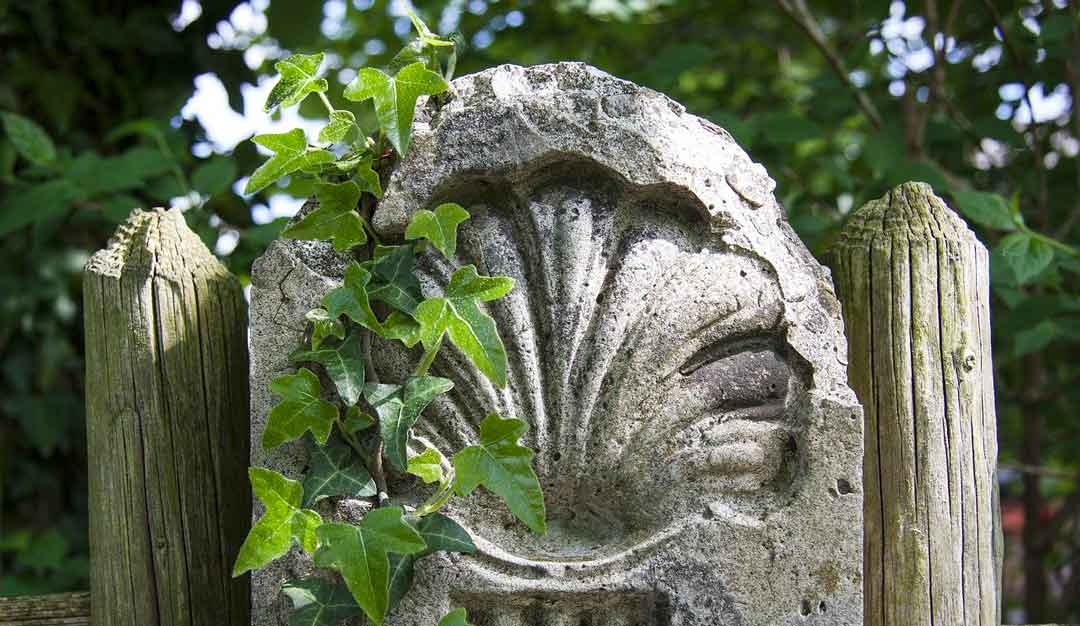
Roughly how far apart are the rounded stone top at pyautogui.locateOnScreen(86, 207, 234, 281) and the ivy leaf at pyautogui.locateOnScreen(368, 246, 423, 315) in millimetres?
411

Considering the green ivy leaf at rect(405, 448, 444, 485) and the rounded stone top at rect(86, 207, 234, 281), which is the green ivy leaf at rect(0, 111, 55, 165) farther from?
the green ivy leaf at rect(405, 448, 444, 485)

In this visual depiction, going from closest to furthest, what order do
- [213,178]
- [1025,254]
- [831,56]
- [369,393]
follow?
[369,393] → [1025,254] → [213,178] → [831,56]

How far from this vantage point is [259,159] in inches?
132

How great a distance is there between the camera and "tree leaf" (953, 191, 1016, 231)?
2529 millimetres

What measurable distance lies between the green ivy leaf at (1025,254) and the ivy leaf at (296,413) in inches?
55.7

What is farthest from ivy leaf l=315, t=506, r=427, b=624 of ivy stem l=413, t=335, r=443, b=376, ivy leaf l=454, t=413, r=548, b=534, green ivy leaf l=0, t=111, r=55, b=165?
green ivy leaf l=0, t=111, r=55, b=165

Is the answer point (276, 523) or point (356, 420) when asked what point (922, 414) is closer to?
point (356, 420)

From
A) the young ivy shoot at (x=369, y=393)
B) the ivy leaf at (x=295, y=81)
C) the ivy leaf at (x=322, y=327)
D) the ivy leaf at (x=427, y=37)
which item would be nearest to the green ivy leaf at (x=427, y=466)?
the young ivy shoot at (x=369, y=393)

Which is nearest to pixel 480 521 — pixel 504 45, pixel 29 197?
pixel 29 197

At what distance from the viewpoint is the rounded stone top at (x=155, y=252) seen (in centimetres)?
198

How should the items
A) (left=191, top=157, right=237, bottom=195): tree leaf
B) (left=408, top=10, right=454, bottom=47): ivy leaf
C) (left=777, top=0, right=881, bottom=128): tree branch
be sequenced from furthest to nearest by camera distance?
(left=777, top=0, right=881, bottom=128): tree branch
(left=191, top=157, right=237, bottom=195): tree leaf
(left=408, top=10, right=454, bottom=47): ivy leaf

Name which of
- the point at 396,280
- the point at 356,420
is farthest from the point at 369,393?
the point at 396,280

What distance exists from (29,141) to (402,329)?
1.69 metres

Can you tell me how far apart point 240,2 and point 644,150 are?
6.81ft
